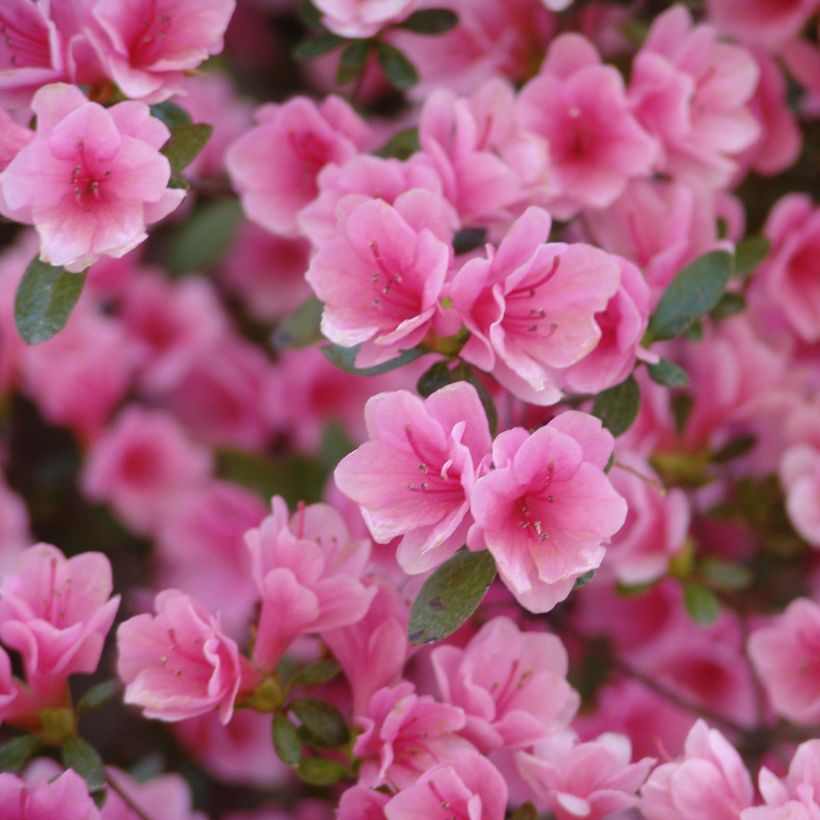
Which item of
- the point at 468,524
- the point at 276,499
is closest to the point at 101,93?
the point at 276,499

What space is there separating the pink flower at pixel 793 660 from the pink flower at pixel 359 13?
741 mm

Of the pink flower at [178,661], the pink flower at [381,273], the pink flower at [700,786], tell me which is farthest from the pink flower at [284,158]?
the pink flower at [700,786]

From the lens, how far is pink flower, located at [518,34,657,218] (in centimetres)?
134

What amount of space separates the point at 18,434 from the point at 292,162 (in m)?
0.83

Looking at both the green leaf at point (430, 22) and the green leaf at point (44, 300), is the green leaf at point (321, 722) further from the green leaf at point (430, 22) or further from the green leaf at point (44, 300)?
the green leaf at point (430, 22)

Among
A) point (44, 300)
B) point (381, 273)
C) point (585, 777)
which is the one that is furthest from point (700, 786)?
point (44, 300)

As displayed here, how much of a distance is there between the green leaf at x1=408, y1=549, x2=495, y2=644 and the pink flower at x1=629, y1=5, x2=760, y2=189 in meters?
0.57

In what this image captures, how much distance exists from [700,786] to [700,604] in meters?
0.36

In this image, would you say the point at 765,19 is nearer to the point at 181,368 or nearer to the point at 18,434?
the point at 181,368

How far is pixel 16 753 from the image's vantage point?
1.16 meters

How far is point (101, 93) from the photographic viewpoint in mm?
1204

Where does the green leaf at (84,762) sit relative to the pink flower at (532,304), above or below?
below

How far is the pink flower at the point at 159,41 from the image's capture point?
3.72 feet

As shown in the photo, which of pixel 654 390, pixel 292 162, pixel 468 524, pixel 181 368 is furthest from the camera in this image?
pixel 181 368
